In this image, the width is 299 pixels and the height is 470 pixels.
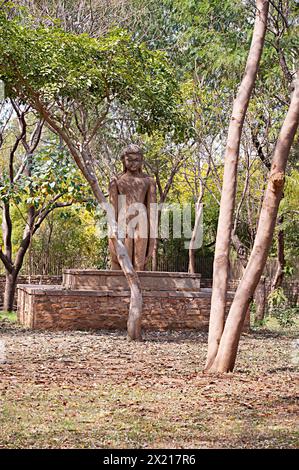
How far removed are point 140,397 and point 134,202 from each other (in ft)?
22.6

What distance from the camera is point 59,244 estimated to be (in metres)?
26.8

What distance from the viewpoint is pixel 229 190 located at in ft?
27.5

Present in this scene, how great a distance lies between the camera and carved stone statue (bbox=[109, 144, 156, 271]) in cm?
1348

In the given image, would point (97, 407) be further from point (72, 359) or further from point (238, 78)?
point (238, 78)

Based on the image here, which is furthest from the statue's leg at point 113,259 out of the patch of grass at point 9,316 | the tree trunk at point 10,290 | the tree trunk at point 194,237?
the tree trunk at point 194,237

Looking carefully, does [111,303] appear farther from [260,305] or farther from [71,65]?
[260,305]

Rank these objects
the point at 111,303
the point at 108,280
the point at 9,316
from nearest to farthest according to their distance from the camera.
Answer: the point at 111,303
the point at 108,280
the point at 9,316

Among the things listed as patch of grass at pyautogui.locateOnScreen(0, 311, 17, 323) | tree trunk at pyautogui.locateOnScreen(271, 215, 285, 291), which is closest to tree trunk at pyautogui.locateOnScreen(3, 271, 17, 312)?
patch of grass at pyautogui.locateOnScreen(0, 311, 17, 323)

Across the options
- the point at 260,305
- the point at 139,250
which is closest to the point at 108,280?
the point at 139,250

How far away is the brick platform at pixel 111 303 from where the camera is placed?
13.1m

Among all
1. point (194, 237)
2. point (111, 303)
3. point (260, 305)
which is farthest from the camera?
point (194, 237)

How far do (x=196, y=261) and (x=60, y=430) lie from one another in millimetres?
21962

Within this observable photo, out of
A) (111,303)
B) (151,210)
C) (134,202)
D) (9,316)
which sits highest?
(134,202)

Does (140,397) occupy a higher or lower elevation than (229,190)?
lower
